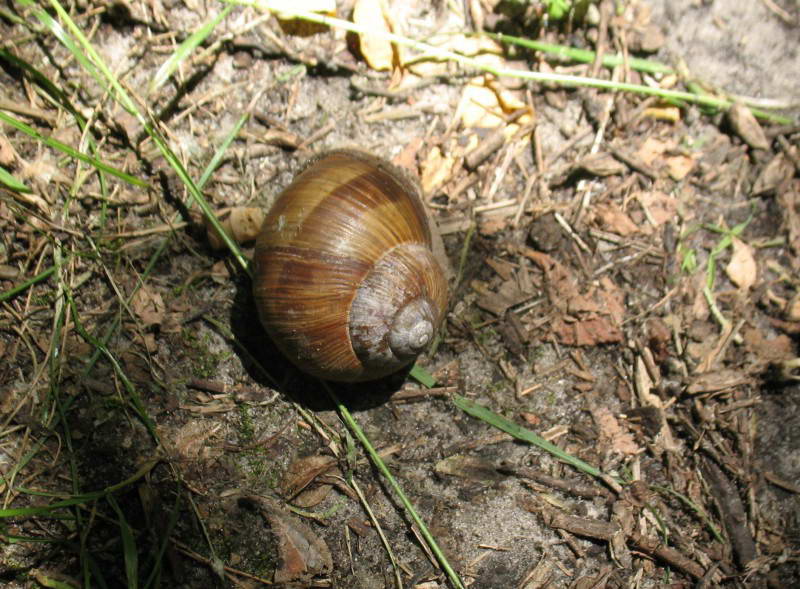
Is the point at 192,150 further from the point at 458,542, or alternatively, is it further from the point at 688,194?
the point at 688,194

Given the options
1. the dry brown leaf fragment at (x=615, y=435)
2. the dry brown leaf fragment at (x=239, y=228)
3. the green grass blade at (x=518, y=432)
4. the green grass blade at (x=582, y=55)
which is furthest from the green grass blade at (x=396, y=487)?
the green grass blade at (x=582, y=55)

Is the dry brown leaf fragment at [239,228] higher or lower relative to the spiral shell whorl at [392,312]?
higher

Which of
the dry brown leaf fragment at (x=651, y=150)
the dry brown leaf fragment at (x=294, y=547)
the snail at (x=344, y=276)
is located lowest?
the dry brown leaf fragment at (x=294, y=547)

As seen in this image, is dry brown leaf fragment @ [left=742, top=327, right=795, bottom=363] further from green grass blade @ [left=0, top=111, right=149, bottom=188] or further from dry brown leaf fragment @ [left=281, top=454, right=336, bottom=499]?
green grass blade @ [left=0, top=111, right=149, bottom=188]

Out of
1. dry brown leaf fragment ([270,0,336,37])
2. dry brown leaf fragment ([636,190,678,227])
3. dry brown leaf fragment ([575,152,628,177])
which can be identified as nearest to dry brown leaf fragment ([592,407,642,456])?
dry brown leaf fragment ([636,190,678,227])

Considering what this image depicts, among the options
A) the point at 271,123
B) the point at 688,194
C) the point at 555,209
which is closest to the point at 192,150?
the point at 271,123

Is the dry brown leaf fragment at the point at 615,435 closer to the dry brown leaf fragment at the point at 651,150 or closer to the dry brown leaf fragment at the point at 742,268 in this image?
the dry brown leaf fragment at the point at 742,268
